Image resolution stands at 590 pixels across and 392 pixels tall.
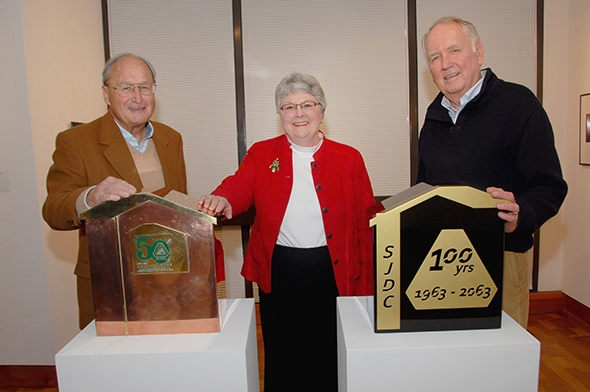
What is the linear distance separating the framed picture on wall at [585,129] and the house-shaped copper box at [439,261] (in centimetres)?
246

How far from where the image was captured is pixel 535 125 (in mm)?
1246

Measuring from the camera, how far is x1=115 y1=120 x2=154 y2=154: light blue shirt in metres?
1.53

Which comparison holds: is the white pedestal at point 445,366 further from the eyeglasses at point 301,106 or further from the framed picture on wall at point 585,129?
the framed picture on wall at point 585,129

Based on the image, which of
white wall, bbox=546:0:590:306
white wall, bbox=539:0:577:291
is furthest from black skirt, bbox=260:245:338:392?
white wall, bbox=539:0:577:291

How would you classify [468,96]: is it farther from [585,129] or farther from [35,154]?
[35,154]

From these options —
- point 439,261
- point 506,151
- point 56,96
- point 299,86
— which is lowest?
point 439,261

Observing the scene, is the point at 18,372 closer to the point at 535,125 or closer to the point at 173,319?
the point at 173,319

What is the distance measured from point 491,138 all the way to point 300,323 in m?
1.02

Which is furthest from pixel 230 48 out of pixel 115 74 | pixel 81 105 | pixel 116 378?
pixel 116 378

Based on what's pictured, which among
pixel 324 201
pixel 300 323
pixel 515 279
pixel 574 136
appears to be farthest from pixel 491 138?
pixel 574 136

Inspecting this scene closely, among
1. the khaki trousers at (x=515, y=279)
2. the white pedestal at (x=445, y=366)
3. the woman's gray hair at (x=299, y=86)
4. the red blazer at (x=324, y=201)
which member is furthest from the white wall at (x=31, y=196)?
the khaki trousers at (x=515, y=279)

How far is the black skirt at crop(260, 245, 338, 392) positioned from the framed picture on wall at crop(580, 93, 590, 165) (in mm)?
2361

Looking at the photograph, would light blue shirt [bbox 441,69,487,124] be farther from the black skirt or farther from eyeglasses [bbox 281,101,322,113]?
the black skirt

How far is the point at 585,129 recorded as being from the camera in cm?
286
